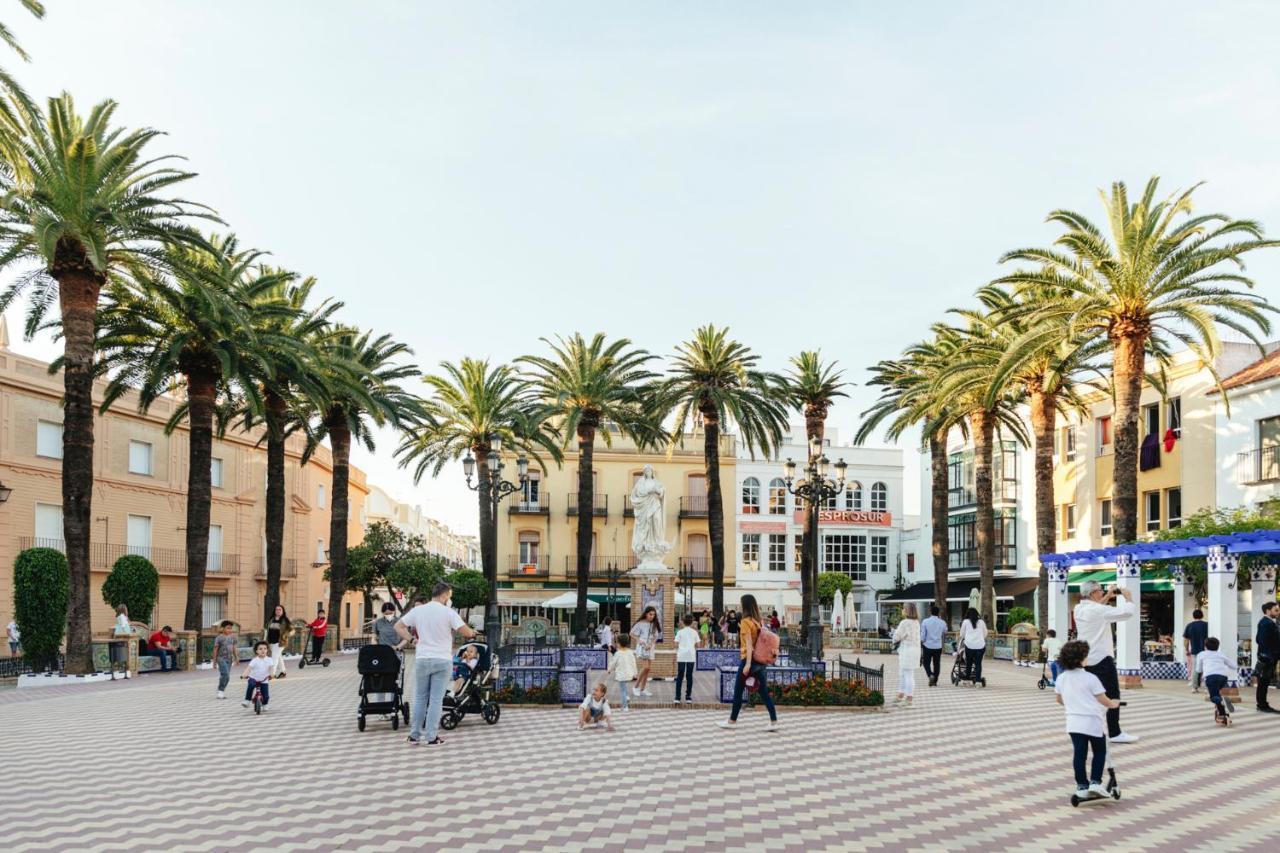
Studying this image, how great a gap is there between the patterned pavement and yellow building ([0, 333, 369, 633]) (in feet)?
66.5

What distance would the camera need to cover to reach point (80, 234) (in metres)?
22.6

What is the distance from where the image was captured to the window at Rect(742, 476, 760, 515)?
59.5m

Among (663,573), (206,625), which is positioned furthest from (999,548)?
(206,625)

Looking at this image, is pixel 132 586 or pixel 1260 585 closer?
pixel 1260 585

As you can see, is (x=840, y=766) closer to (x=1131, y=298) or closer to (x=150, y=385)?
(x=1131, y=298)

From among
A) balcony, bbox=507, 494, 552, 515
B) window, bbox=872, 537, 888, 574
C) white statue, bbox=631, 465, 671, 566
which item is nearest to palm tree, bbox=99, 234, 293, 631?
white statue, bbox=631, 465, 671, 566

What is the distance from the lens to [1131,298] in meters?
25.1

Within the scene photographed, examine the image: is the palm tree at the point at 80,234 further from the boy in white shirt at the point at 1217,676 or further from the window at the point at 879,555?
the window at the point at 879,555

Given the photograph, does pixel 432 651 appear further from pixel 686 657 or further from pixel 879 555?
pixel 879 555

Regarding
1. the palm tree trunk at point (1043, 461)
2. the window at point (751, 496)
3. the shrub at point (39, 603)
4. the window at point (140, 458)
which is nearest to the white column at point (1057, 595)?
the palm tree trunk at point (1043, 461)

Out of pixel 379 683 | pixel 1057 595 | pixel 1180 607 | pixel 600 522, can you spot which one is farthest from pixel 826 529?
pixel 379 683

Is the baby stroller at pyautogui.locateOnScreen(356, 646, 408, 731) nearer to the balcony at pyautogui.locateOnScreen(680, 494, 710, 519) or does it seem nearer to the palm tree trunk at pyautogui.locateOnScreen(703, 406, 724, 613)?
the palm tree trunk at pyautogui.locateOnScreen(703, 406, 724, 613)

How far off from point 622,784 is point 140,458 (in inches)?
1375

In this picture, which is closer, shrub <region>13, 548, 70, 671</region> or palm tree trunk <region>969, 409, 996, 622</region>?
shrub <region>13, 548, 70, 671</region>
